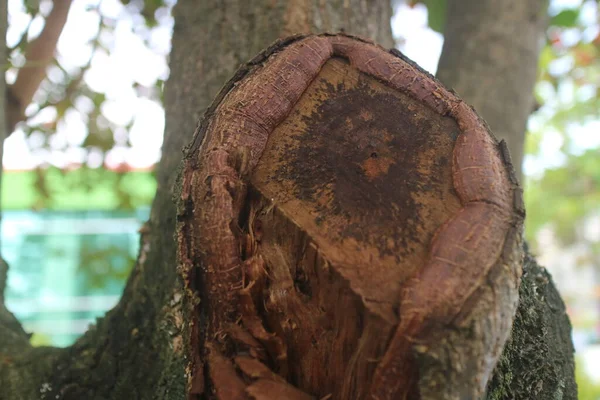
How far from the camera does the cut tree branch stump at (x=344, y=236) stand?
0.70 meters

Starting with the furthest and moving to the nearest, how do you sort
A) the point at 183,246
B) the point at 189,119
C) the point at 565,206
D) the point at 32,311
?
the point at 32,311, the point at 565,206, the point at 189,119, the point at 183,246

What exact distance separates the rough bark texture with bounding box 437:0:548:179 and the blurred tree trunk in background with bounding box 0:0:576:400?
36 cm

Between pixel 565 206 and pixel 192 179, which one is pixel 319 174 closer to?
pixel 192 179

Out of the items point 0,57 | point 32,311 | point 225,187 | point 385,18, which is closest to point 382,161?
point 225,187

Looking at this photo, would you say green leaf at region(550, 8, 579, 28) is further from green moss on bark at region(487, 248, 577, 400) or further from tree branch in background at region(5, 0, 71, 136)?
tree branch in background at region(5, 0, 71, 136)

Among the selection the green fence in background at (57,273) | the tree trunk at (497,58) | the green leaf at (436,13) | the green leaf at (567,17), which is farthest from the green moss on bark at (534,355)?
the green fence in background at (57,273)

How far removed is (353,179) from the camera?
0.85 meters

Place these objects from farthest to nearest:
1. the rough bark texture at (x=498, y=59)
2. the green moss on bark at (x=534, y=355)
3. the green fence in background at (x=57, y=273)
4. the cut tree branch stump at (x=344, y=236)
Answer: the green fence in background at (x=57, y=273), the rough bark texture at (x=498, y=59), the green moss on bark at (x=534, y=355), the cut tree branch stump at (x=344, y=236)

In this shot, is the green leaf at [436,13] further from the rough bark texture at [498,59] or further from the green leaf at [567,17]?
the green leaf at [567,17]

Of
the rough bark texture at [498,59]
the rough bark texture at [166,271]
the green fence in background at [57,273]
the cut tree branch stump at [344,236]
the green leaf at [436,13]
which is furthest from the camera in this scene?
the green fence in background at [57,273]

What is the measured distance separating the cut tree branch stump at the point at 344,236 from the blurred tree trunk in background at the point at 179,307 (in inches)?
4.7

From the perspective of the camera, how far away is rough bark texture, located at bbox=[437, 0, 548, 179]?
67.7 inches

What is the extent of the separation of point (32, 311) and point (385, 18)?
998 cm

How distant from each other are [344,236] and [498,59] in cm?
126
